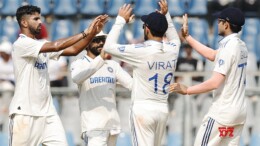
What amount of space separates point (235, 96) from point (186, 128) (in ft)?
11.9

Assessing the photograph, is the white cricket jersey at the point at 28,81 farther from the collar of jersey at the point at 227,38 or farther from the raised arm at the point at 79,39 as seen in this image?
the collar of jersey at the point at 227,38

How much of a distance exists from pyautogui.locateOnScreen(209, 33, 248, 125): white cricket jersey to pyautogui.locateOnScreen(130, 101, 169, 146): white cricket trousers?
0.55 meters

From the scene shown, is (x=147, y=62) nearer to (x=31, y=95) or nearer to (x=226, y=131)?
(x=226, y=131)

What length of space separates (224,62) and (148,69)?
0.79 meters

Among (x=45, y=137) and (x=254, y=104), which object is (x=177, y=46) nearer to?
(x=45, y=137)

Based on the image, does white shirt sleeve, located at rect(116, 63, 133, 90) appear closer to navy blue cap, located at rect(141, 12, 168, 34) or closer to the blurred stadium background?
navy blue cap, located at rect(141, 12, 168, 34)

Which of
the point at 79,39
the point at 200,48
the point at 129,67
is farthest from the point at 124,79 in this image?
the point at 129,67

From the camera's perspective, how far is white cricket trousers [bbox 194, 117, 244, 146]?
31.2 feet

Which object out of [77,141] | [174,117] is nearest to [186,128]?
[174,117]

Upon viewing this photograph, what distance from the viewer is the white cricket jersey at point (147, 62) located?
956 cm

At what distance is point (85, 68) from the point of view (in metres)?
10.1

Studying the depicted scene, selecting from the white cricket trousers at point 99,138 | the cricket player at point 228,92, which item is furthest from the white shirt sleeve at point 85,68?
the cricket player at point 228,92

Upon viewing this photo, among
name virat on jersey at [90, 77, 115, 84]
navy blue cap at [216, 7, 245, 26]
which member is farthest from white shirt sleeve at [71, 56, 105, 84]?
navy blue cap at [216, 7, 245, 26]

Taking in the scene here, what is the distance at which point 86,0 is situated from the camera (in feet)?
56.2
